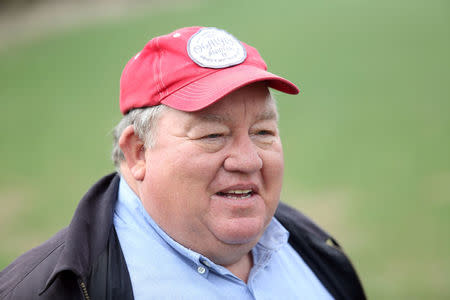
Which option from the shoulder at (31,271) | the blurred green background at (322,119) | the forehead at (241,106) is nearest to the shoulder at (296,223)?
the forehead at (241,106)

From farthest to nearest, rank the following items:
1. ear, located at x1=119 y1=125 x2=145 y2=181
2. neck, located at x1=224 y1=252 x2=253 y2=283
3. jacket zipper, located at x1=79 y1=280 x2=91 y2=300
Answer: neck, located at x1=224 y1=252 x2=253 y2=283
ear, located at x1=119 y1=125 x2=145 y2=181
jacket zipper, located at x1=79 y1=280 x2=91 y2=300

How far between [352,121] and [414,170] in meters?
1.90

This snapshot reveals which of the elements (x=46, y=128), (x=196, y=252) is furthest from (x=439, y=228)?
(x=46, y=128)

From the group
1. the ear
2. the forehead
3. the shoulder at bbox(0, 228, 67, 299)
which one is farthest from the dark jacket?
the forehead

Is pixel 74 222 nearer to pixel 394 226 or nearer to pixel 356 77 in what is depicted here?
pixel 394 226

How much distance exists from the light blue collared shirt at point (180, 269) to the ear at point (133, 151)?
0.41 ft


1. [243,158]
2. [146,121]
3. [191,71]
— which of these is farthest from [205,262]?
[191,71]

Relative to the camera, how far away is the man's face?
157 centimetres

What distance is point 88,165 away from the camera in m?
7.27

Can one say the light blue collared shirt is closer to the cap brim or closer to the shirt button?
the shirt button

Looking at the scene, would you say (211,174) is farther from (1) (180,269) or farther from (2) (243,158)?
(1) (180,269)

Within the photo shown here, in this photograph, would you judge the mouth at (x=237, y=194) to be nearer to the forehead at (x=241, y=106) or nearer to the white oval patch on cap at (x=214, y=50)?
the forehead at (x=241, y=106)

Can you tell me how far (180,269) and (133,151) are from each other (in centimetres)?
44

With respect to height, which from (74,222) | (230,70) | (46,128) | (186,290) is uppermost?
(230,70)
